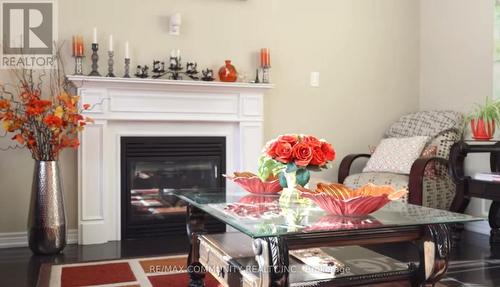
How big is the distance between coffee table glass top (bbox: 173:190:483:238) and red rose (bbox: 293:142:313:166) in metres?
0.19

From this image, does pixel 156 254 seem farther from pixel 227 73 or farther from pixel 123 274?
pixel 227 73

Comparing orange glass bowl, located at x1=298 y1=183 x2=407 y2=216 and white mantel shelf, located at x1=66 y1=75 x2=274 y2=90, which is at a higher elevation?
white mantel shelf, located at x1=66 y1=75 x2=274 y2=90

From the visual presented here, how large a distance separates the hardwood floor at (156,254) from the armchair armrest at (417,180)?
34 centimetres

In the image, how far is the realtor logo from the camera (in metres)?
3.47

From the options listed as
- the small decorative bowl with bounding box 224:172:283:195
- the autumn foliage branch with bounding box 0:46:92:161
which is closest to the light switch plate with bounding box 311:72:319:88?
the autumn foliage branch with bounding box 0:46:92:161

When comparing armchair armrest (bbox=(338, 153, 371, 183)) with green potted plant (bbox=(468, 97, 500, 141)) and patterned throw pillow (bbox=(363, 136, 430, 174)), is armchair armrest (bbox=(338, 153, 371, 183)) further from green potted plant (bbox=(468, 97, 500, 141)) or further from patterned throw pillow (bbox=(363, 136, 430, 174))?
green potted plant (bbox=(468, 97, 500, 141))

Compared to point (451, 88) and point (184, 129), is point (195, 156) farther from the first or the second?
point (451, 88)

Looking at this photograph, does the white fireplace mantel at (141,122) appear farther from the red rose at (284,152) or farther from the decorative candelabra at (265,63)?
the red rose at (284,152)

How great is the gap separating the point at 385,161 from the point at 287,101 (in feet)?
3.12

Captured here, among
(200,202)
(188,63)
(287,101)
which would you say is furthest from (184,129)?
(200,202)

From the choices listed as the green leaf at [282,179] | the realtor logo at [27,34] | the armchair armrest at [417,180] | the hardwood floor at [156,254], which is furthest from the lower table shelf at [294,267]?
the realtor logo at [27,34]

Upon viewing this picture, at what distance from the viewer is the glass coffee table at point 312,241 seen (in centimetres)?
154

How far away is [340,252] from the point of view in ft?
7.44

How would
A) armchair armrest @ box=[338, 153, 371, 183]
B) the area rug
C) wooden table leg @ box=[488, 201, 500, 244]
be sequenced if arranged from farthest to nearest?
1. armchair armrest @ box=[338, 153, 371, 183]
2. wooden table leg @ box=[488, 201, 500, 244]
3. the area rug
